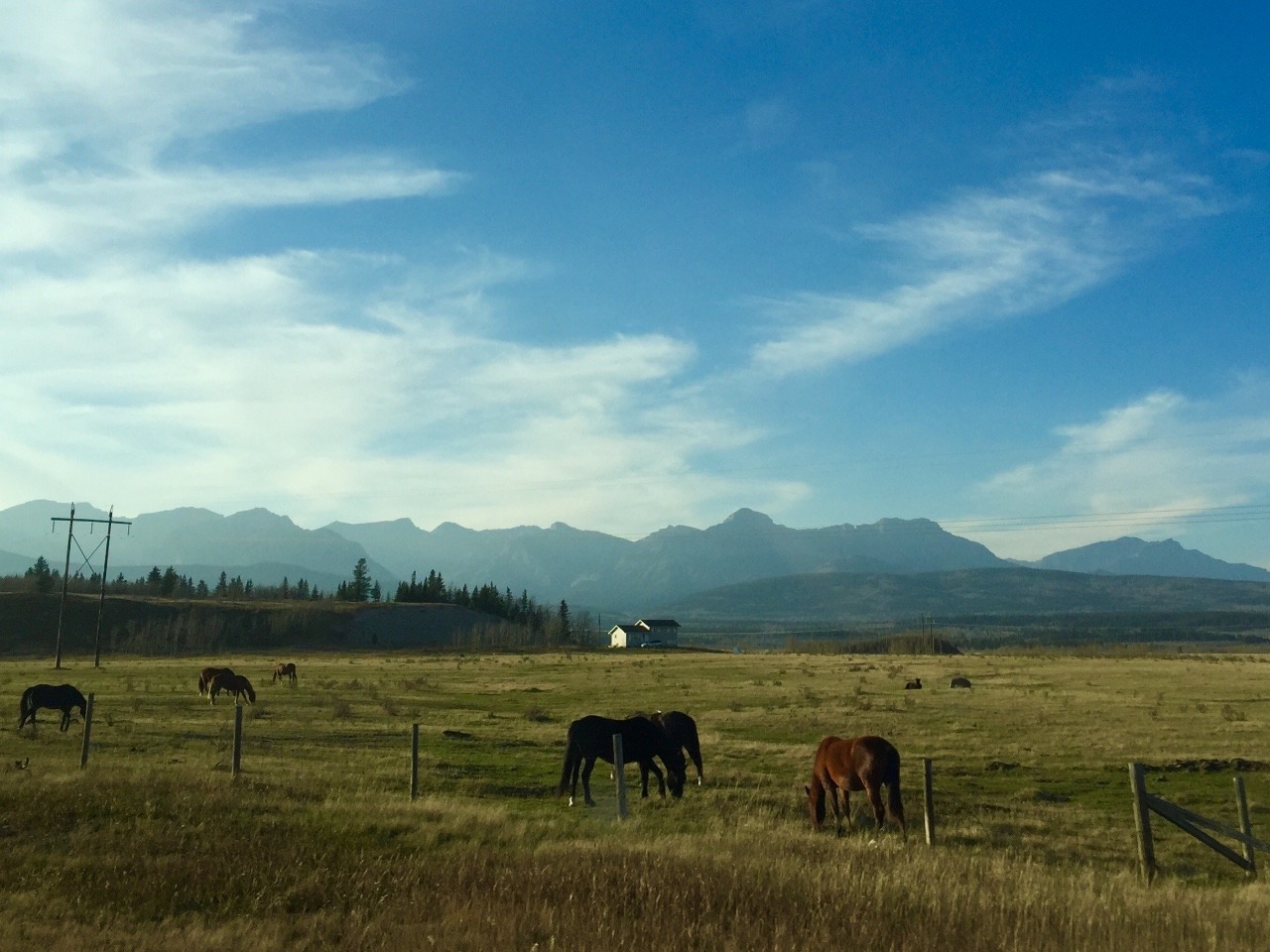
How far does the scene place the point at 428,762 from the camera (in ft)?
83.1

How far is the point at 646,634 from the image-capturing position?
621ft

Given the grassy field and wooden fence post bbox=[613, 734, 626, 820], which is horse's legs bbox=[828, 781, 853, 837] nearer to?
the grassy field

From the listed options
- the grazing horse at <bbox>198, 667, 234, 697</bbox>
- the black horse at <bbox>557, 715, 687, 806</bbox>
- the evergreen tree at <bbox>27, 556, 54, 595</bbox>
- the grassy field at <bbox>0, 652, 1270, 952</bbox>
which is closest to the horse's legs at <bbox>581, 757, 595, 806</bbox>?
the black horse at <bbox>557, 715, 687, 806</bbox>

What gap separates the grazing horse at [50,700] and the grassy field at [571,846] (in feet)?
2.34

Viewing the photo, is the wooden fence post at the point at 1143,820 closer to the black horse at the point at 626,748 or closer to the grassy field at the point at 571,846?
the grassy field at the point at 571,846

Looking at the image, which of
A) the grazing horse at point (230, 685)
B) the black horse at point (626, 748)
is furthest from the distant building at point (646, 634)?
the black horse at point (626, 748)

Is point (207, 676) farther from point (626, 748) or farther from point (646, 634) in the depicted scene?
point (646, 634)

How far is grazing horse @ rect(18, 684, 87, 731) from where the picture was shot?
1209 inches

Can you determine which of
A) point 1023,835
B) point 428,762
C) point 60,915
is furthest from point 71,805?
point 1023,835

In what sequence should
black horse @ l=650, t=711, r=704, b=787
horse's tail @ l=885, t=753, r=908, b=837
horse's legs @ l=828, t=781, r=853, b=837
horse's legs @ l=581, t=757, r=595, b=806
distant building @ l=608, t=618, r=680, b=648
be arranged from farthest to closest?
distant building @ l=608, t=618, r=680, b=648 → black horse @ l=650, t=711, r=704, b=787 → horse's legs @ l=581, t=757, r=595, b=806 → horse's legs @ l=828, t=781, r=853, b=837 → horse's tail @ l=885, t=753, r=908, b=837

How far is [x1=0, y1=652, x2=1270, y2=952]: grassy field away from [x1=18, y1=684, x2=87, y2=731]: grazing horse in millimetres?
712

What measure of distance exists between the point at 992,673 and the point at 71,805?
69963 millimetres

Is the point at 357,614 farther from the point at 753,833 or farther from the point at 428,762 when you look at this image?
the point at 753,833

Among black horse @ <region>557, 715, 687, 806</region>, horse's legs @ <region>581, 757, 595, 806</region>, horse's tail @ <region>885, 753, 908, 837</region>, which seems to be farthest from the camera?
black horse @ <region>557, 715, 687, 806</region>
